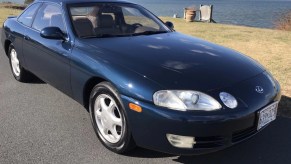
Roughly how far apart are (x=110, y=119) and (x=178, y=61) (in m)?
0.87

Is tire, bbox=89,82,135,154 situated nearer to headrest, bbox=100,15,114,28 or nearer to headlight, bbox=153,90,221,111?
headlight, bbox=153,90,221,111

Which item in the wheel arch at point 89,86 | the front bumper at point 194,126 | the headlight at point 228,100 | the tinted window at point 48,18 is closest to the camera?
the front bumper at point 194,126

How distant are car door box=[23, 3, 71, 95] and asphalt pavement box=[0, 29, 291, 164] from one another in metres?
0.39

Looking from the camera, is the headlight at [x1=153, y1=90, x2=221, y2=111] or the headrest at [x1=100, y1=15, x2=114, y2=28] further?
the headrest at [x1=100, y1=15, x2=114, y2=28]

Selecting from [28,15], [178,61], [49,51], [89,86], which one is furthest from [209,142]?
[28,15]

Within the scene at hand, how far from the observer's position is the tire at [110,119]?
3342 mm

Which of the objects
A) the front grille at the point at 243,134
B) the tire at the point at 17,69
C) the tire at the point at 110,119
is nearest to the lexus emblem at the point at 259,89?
the front grille at the point at 243,134

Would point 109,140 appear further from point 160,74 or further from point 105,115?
point 160,74

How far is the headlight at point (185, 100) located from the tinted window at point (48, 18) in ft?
5.79

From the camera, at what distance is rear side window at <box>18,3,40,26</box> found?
5.23 metres

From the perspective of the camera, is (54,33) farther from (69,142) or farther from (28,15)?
(28,15)

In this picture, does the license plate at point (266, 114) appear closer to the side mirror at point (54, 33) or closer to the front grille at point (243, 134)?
the front grille at point (243, 134)

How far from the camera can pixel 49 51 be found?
440cm

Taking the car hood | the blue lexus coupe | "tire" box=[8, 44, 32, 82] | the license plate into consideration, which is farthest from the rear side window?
the license plate
